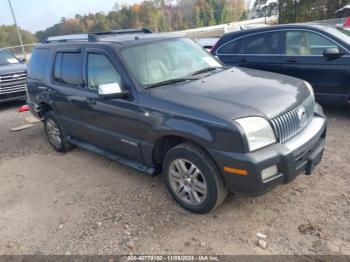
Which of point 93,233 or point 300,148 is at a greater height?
point 300,148

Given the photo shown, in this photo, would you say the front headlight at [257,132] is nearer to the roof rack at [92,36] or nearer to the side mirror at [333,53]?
the roof rack at [92,36]

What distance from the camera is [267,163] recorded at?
2.94 meters

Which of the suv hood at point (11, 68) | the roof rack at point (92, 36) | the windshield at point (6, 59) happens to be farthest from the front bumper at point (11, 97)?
the roof rack at point (92, 36)

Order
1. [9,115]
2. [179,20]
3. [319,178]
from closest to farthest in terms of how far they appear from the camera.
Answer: [319,178], [9,115], [179,20]

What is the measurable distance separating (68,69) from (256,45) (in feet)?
11.9

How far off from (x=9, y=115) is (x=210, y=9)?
85.7 metres

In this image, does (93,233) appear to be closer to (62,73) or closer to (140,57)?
(140,57)

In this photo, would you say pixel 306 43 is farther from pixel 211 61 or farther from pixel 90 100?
pixel 90 100

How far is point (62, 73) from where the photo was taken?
5035 millimetres

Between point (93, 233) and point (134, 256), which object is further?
point (93, 233)

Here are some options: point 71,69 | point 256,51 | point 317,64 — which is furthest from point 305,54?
point 71,69

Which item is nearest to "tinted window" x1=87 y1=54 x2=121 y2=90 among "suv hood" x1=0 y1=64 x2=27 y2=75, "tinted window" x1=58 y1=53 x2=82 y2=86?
"tinted window" x1=58 y1=53 x2=82 y2=86

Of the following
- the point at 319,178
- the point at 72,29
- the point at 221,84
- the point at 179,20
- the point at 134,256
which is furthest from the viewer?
the point at 179,20

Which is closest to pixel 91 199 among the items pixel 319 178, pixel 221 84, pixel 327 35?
pixel 221 84
